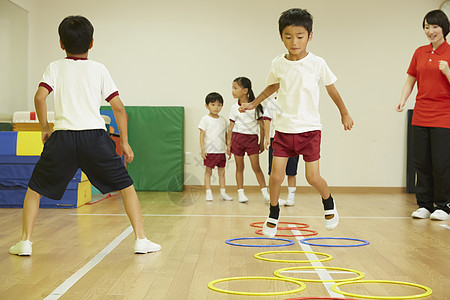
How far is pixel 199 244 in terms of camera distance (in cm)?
375

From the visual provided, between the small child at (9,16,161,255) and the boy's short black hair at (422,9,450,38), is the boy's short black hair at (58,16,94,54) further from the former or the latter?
the boy's short black hair at (422,9,450,38)

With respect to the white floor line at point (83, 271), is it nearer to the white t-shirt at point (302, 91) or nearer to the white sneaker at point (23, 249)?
the white sneaker at point (23, 249)

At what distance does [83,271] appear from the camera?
2.92 m

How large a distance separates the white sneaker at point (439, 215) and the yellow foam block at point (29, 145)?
3957 millimetres

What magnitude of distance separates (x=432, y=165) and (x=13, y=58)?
18.5 ft

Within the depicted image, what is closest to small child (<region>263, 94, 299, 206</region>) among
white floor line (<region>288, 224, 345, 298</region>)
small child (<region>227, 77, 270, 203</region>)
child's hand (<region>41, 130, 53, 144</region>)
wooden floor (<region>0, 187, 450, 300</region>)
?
small child (<region>227, 77, 270, 203</region>)

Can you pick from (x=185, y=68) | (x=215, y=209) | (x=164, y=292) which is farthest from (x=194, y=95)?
(x=164, y=292)

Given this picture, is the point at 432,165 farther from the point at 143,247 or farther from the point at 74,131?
the point at 74,131

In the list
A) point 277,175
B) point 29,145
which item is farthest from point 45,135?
point 29,145

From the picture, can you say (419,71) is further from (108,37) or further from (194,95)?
(108,37)

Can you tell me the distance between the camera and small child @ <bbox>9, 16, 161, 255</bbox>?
3.27 meters

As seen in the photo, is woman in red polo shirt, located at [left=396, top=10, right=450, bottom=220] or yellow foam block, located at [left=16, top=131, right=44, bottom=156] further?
yellow foam block, located at [left=16, top=131, right=44, bottom=156]

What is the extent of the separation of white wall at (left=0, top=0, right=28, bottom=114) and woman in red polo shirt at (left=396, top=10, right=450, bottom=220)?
506 cm

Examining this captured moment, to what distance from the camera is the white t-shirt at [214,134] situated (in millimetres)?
6953
